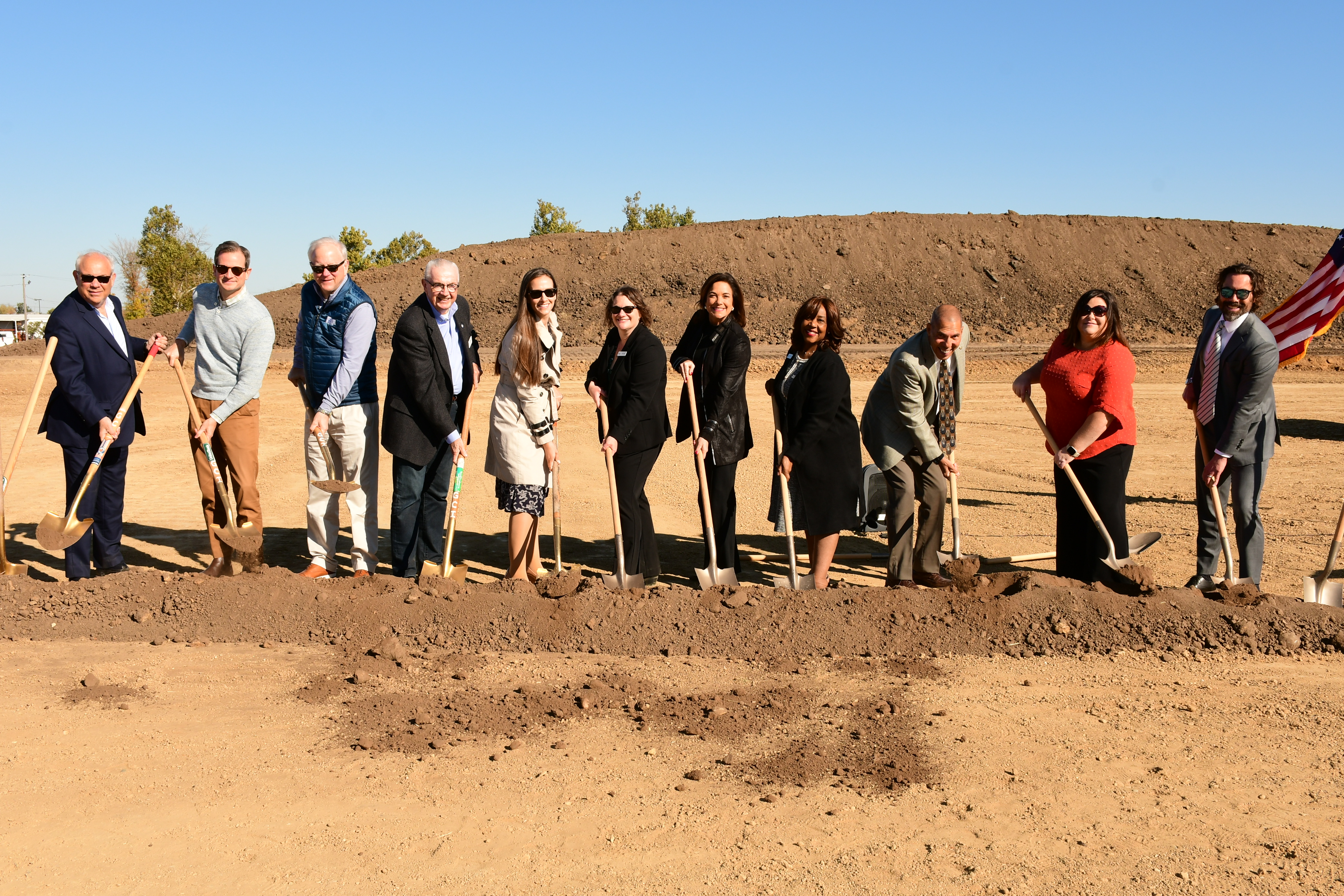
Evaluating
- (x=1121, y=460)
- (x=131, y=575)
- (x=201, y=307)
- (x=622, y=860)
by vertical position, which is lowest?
(x=622, y=860)

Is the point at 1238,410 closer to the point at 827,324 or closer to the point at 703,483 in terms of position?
the point at 827,324

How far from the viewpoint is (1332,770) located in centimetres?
400

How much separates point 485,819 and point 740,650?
2.06 m

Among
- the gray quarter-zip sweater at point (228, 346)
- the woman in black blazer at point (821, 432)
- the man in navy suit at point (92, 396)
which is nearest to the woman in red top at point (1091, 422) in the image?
the woman in black blazer at point (821, 432)

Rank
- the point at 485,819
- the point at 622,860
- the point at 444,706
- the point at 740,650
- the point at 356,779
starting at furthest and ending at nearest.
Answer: the point at 740,650 < the point at 444,706 < the point at 356,779 < the point at 485,819 < the point at 622,860

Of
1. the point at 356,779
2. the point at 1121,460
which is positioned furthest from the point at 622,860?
the point at 1121,460

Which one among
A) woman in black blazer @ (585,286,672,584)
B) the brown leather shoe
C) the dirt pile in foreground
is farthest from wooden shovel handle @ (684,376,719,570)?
the brown leather shoe

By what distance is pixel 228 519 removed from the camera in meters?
6.23

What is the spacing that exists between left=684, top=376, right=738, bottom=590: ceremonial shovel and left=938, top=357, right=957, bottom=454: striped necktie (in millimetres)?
1427

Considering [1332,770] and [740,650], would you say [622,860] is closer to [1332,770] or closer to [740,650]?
[740,650]

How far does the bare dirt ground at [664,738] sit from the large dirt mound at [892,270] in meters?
27.4

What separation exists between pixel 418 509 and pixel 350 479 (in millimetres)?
450

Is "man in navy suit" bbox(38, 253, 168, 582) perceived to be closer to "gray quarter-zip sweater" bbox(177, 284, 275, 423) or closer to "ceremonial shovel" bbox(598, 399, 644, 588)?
"gray quarter-zip sweater" bbox(177, 284, 275, 423)

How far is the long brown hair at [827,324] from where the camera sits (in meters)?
5.74
